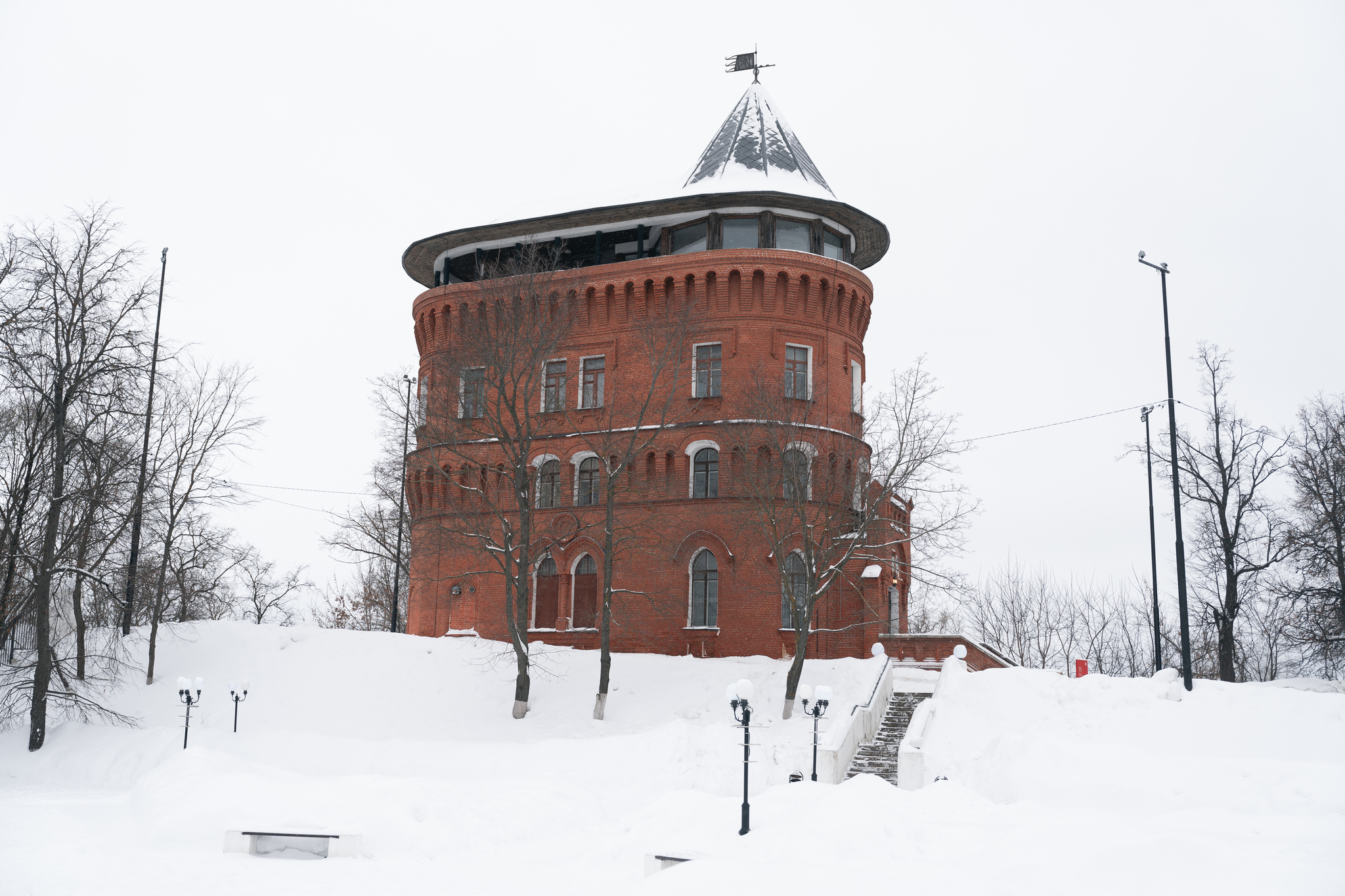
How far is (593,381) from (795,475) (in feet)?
30.6

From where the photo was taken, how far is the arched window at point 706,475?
31.8m

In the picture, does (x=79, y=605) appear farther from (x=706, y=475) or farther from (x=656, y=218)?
(x=656, y=218)

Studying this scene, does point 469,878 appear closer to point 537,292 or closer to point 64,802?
point 64,802

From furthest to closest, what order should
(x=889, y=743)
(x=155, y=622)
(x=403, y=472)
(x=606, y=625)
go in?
(x=403, y=472) < (x=155, y=622) < (x=606, y=625) < (x=889, y=743)

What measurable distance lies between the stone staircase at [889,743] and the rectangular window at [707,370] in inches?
404

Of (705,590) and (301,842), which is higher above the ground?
(705,590)

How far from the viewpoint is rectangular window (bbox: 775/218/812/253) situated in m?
32.9

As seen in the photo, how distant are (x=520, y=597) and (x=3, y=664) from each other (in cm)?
1295

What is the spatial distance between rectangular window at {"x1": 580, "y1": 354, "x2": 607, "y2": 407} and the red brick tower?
0.17 ft

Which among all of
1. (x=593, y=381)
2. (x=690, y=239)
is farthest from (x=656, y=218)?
(x=593, y=381)

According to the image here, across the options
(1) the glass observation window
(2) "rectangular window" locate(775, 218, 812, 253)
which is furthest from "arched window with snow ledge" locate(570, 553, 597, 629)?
(2) "rectangular window" locate(775, 218, 812, 253)

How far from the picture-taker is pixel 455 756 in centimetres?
2347

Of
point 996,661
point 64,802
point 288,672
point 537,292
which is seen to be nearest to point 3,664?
point 288,672

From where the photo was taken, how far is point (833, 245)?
112ft
